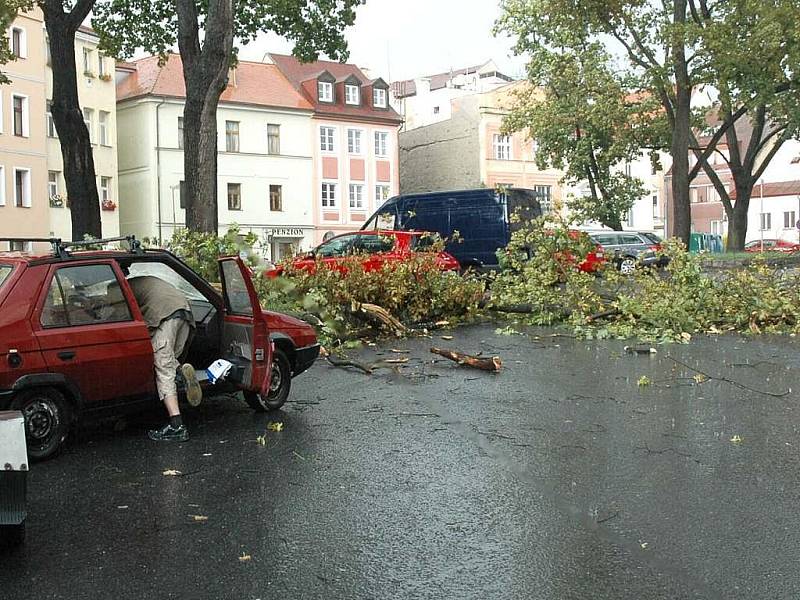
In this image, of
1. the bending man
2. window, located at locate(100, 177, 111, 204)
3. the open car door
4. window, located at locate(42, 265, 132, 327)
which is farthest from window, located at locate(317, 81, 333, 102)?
window, located at locate(42, 265, 132, 327)

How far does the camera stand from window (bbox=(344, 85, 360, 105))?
65.8m

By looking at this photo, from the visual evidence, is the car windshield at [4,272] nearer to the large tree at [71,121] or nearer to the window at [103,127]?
the large tree at [71,121]

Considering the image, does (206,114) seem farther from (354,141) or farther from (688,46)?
(354,141)

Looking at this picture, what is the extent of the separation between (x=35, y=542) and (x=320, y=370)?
6.81 metres

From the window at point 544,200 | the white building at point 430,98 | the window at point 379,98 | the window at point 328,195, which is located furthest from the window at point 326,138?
the window at point 544,200

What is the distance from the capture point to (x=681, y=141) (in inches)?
1359

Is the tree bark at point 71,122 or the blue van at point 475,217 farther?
the blue van at point 475,217

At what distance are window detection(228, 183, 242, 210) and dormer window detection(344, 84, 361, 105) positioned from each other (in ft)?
35.8

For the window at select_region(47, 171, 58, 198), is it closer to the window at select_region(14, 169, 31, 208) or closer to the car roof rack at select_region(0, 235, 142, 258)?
the window at select_region(14, 169, 31, 208)

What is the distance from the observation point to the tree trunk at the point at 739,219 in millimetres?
40906

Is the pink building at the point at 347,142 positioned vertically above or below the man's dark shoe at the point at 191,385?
above

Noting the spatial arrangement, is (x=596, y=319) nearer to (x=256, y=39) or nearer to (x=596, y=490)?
(x=596, y=490)

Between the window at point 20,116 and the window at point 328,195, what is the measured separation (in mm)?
19625

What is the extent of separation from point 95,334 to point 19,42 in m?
45.5
